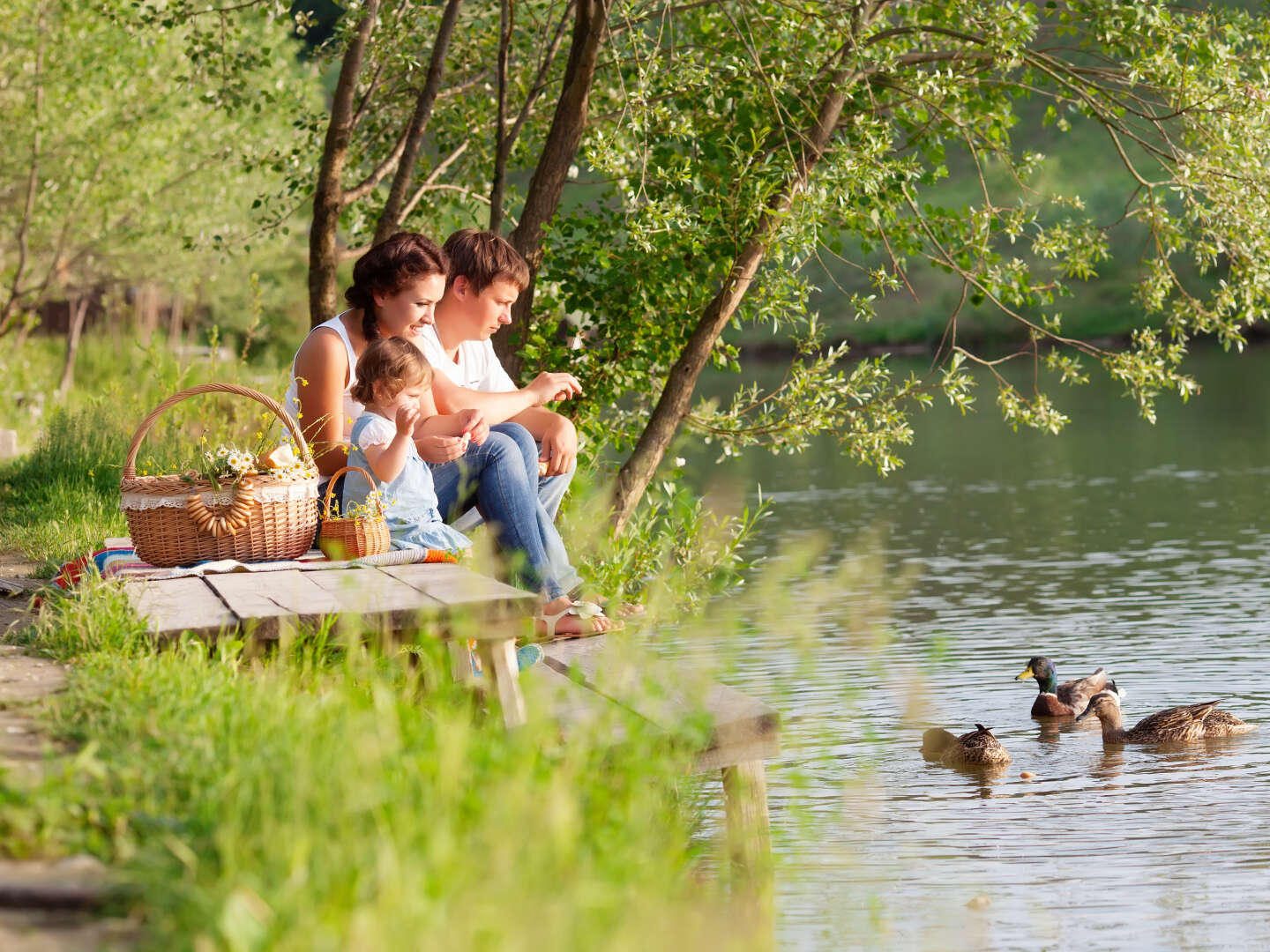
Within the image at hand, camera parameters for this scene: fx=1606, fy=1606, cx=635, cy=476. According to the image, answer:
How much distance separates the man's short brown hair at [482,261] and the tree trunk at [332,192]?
3.08 m

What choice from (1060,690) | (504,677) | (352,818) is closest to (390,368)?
(504,677)

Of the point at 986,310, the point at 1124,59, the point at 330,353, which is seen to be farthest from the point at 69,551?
the point at 986,310

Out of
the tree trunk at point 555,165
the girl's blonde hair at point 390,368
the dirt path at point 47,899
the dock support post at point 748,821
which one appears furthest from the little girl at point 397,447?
the tree trunk at point 555,165

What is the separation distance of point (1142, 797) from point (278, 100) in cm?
685

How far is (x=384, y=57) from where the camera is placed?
10.2 meters

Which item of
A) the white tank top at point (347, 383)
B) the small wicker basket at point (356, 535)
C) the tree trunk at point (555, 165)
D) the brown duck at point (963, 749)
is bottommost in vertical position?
the brown duck at point (963, 749)

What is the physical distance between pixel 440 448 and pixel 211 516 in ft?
2.78

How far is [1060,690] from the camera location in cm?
823

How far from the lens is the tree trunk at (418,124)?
8742 mm

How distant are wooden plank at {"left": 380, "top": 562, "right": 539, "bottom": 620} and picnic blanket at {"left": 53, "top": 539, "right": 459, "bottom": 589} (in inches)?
6.9

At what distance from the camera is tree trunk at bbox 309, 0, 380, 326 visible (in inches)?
354

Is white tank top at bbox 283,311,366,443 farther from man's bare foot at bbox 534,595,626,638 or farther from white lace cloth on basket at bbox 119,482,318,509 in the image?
man's bare foot at bbox 534,595,626,638

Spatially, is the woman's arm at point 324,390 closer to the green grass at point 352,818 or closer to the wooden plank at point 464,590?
the wooden plank at point 464,590

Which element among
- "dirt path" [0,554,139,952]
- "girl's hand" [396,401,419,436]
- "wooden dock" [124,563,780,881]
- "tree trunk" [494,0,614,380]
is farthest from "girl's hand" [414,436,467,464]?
"tree trunk" [494,0,614,380]
